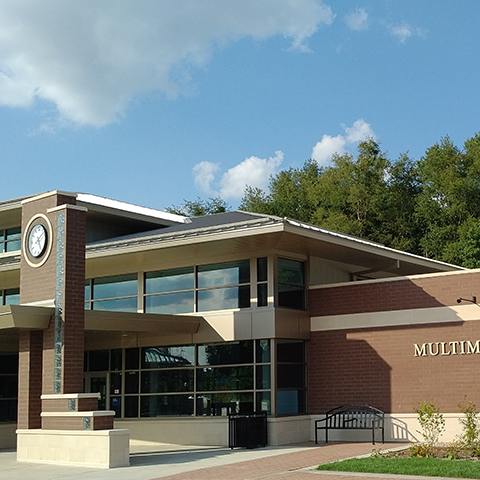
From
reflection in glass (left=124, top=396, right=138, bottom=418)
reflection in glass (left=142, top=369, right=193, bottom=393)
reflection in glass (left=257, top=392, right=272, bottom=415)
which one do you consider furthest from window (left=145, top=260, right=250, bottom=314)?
reflection in glass (left=124, top=396, right=138, bottom=418)

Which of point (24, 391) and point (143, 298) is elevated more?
point (143, 298)

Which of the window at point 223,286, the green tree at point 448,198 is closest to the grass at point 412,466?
the window at point 223,286

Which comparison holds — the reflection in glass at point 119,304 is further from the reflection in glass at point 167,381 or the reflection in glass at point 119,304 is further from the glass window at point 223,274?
the glass window at point 223,274

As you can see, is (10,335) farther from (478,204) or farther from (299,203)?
(299,203)

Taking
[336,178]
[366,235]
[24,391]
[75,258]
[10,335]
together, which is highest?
[336,178]

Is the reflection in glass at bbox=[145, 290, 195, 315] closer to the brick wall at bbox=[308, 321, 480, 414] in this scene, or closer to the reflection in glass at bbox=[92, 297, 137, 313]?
the reflection in glass at bbox=[92, 297, 137, 313]

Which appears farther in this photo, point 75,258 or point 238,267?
point 238,267

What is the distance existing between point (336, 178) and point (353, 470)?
137 ft

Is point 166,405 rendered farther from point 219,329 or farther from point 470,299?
point 470,299

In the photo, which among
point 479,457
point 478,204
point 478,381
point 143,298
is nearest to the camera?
point 479,457

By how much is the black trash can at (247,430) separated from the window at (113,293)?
5.73m

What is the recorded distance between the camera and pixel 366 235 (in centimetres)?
5294

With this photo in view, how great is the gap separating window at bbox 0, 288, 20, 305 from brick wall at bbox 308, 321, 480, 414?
10654mm

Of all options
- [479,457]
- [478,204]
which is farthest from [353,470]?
[478,204]
